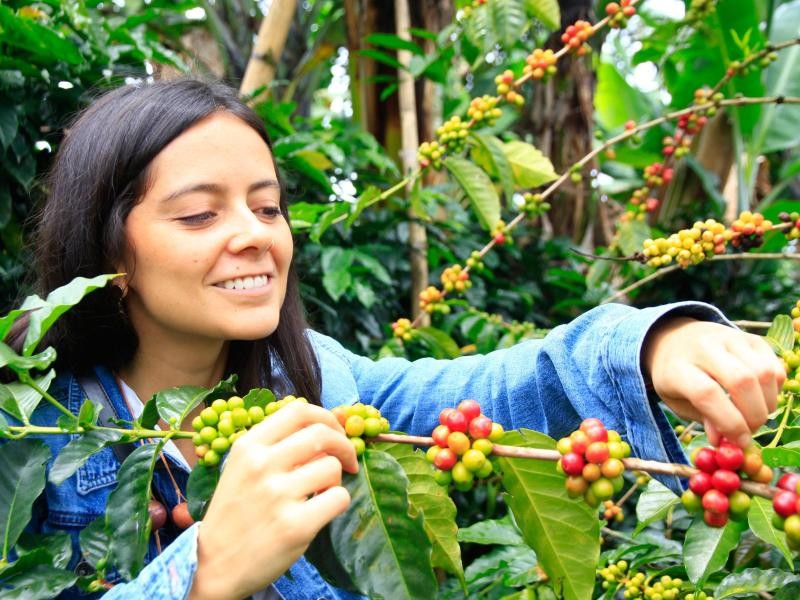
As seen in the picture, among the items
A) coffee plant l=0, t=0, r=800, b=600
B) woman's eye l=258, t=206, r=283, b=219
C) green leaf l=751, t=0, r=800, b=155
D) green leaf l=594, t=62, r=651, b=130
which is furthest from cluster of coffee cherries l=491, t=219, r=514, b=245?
green leaf l=594, t=62, r=651, b=130

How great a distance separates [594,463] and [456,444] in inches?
5.3

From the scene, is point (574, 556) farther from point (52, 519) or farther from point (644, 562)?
point (52, 519)

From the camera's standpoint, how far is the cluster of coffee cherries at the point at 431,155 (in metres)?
1.67

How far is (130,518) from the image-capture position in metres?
0.82

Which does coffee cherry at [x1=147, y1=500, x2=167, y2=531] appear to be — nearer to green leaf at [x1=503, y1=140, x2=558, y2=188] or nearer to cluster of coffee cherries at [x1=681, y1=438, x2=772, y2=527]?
cluster of coffee cherries at [x1=681, y1=438, x2=772, y2=527]

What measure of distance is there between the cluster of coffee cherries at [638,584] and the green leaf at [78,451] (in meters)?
0.78

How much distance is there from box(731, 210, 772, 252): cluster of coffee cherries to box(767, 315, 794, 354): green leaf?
31cm

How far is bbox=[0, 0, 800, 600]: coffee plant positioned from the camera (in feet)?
2.29

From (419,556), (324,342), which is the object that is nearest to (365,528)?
(419,556)

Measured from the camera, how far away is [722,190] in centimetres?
346

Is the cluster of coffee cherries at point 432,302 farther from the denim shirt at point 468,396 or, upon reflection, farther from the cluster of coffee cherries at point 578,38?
the cluster of coffee cherries at point 578,38

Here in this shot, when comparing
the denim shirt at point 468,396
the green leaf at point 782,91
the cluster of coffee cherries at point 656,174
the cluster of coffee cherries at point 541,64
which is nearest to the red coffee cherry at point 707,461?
the denim shirt at point 468,396

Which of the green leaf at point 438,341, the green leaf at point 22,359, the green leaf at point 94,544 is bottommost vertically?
the green leaf at point 438,341

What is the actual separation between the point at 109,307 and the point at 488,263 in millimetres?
1671
